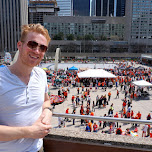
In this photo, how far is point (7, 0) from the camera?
323 ft

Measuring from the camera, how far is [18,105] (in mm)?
1402

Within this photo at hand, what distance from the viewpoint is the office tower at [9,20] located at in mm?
99688

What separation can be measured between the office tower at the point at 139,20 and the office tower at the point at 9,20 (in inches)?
2470

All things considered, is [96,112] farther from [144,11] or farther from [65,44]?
[144,11]

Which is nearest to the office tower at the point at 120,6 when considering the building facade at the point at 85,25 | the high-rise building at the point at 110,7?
the high-rise building at the point at 110,7

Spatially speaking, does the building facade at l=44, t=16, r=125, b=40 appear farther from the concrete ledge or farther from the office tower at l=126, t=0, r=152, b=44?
the concrete ledge

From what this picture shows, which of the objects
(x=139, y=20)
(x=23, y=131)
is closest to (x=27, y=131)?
(x=23, y=131)

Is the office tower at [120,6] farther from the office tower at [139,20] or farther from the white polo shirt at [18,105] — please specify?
the white polo shirt at [18,105]

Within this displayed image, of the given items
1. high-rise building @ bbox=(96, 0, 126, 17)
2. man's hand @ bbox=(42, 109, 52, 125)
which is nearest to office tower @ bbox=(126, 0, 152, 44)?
high-rise building @ bbox=(96, 0, 126, 17)

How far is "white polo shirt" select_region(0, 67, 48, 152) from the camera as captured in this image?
4.49ft

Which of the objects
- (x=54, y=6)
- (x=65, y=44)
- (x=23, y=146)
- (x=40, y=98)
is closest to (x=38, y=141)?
(x=23, y=146)

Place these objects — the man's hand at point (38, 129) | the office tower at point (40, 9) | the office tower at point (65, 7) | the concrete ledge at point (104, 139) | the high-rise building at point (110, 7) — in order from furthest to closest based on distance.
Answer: the office tower at point (65, 7), the high-rise building at point (110, 7), the office tower at point (40, 9), the concrete ledge at point (104, 139), the man's hand at point (38, 129)

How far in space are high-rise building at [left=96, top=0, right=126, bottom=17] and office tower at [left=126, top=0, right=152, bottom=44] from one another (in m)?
80.0

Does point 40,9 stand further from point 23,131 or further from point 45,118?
point 23,131
